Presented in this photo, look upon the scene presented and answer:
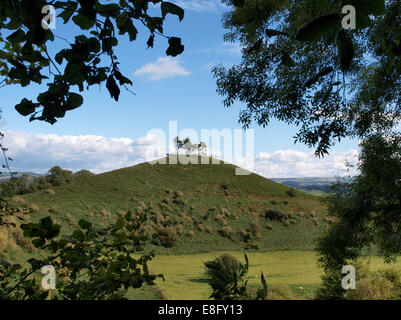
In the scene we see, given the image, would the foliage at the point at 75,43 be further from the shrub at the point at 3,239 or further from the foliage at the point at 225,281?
the shrub at the point at 3,239

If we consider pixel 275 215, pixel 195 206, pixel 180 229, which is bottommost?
pixel 180 229

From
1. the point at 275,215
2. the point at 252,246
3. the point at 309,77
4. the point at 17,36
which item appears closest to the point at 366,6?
the point at 17,36

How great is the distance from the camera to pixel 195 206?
39.2m

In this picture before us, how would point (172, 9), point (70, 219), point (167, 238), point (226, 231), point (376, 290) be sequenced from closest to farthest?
point (172, 9) < point (376, 290) < point (70, 219) < point (167, 238) < point (226, 231)

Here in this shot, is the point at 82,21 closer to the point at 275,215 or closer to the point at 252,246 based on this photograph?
the point at 252,246

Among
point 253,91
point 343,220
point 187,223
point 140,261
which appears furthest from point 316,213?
point 140,261

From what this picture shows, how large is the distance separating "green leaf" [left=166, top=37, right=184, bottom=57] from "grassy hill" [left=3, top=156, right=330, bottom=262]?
2713 centimetres

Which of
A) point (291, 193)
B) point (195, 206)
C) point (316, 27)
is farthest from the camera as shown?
point (291, 193)

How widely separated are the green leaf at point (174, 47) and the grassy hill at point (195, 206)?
27.1m

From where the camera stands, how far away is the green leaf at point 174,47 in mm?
1680

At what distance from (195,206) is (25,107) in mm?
38095

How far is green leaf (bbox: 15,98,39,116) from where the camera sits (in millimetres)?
1678

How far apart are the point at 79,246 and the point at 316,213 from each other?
42929 mm

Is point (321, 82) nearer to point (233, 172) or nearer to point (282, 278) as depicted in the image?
point (282, 278)
